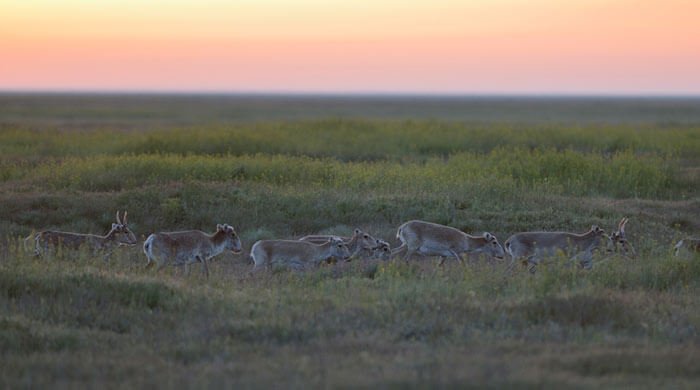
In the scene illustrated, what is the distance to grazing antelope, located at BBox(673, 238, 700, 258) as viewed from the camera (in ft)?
43.4

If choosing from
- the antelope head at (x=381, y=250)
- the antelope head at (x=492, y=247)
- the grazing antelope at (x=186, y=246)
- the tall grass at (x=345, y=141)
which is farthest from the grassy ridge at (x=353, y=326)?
the tall grass at (x=345, y=141)

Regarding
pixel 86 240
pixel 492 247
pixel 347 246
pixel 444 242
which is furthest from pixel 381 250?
pixel 86 240

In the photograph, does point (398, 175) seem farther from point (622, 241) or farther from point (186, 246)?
point (186, 246)

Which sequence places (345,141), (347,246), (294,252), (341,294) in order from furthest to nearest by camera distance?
(345,141) < (347,246) < (294,252) < (341,294)

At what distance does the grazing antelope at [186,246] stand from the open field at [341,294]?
446mm

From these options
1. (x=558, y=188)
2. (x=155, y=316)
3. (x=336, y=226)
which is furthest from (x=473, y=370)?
(x=558, y=188)

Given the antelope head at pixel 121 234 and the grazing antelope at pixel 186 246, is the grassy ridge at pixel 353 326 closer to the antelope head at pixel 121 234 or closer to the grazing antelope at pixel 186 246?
the grazing antelope at pixel 186 246

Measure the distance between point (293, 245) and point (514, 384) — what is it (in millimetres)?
7193

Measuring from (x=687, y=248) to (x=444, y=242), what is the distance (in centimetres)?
463

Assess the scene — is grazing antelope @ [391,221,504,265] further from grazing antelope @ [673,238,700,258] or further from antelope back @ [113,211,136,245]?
antelope back @ [113,211,136,245]

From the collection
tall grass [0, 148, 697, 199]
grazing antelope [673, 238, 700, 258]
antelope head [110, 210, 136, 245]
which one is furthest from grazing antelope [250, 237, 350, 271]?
tall grass [0, 148, 697, 199]

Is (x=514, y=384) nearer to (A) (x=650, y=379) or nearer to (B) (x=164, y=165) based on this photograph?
(A) (x=650, y=379)

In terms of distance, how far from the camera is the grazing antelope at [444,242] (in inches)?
567

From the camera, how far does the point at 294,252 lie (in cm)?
1357
